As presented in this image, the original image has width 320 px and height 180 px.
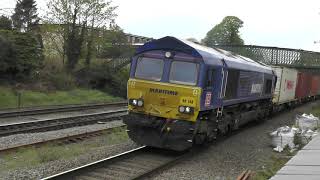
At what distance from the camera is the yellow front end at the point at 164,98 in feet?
45.4

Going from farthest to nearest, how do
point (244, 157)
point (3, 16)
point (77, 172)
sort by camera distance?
point (3, 16) < point (244, 157) < point (77, 172)

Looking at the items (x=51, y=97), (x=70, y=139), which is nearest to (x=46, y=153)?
(x=70, y=139)

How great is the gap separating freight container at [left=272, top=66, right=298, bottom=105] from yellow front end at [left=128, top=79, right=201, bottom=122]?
52.6ft

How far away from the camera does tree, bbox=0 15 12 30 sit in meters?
40.8

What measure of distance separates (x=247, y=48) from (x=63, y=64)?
30.1 m

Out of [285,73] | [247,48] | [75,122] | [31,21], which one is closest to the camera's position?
[75,122]

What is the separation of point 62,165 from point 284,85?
22.1 metres

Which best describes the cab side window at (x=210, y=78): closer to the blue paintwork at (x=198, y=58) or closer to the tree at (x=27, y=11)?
the blue paintwork at (x=198, y=58)

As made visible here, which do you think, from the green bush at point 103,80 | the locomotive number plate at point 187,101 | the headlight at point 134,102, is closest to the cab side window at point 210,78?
the locomotive number plate at point 187,101

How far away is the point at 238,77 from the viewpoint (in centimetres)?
1752

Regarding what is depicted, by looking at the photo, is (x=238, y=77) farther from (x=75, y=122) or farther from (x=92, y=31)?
(x=92, y=31)

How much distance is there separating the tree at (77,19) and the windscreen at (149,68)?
3323cm

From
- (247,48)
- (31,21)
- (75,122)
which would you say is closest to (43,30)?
(31,21)

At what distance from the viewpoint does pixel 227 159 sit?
14.5m
